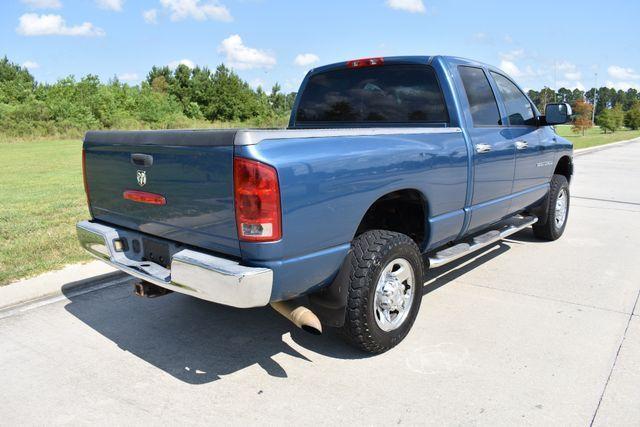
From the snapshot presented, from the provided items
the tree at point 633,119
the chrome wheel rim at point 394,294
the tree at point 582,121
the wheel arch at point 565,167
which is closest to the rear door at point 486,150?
the chrome wheel rim at point 394,294

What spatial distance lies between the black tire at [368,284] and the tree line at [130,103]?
17.1 meters

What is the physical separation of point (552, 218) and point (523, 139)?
1.67 meters

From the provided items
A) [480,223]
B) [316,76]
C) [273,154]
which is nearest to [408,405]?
[273,154]

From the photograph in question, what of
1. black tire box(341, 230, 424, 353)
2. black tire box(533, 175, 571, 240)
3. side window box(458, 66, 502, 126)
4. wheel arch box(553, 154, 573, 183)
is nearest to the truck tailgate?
black tire box(341, 230, 424, 353)

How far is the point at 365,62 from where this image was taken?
15.3 ft

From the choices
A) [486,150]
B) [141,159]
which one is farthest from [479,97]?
[141,159]

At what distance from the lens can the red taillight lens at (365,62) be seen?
458 cm

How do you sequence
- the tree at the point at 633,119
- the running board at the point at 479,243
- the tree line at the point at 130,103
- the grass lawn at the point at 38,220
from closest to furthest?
the running board at the point at 479,243 → the grass lawn at the point at 38,220 → the tree line at the point at 130,103 → the tree at the point at 633,119

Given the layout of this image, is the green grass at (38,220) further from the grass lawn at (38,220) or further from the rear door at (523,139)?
the rear door at (523,139)

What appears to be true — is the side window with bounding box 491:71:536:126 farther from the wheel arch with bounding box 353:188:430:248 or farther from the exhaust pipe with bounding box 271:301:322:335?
the exhaust pipe with bounding box 271:301:322:335

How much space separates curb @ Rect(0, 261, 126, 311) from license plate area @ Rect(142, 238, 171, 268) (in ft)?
5.72

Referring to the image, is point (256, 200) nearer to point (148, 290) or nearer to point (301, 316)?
point (301, 316)

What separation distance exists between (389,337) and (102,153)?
93.1 inches

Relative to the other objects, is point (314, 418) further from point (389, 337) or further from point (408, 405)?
point (389, 337)
